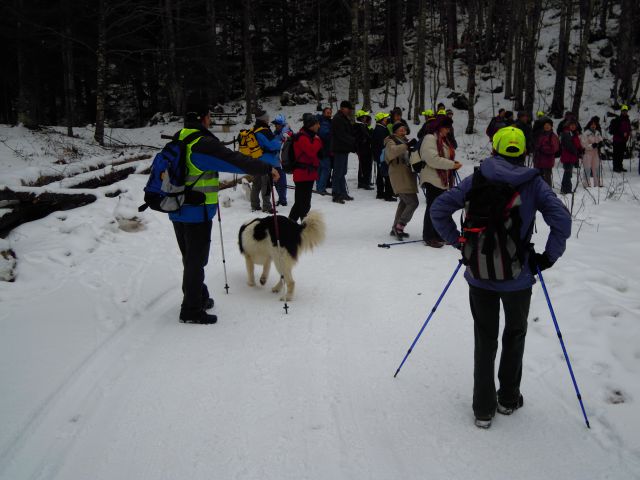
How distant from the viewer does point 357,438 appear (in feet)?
10.4

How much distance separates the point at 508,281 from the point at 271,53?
35.1 meters

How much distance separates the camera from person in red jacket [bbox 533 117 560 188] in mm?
11445

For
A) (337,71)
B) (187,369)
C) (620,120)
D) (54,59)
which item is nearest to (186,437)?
(187,369)

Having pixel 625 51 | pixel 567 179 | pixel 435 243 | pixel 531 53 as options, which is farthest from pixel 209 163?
pixel 625 51

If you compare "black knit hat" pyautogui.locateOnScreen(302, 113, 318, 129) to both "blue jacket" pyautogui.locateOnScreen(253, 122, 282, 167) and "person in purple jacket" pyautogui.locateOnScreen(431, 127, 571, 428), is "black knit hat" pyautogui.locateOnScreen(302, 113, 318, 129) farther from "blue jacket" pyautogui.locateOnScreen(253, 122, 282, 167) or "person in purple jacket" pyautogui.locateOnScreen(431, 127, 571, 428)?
"person in purple jacket" pyautogui.locateOnScreen(431, 127, 571, 428)

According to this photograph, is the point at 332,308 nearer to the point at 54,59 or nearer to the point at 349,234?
the point at 349,234

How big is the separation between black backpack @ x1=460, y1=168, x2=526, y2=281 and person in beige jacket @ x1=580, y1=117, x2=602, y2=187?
11354 mm

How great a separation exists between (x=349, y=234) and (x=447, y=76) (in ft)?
74.8

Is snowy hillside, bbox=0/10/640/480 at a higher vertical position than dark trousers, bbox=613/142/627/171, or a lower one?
lower

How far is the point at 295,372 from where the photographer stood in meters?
3.99

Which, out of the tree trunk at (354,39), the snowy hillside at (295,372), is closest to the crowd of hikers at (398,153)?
the snowy hillside at (295,372)

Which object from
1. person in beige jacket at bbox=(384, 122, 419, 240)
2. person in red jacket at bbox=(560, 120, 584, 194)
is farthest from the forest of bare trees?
person in beige jacket at bbox=(384, 122, 419, 240)

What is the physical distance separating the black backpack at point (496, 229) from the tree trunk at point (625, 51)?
23.2m

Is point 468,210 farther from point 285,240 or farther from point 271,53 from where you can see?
point 271,53
